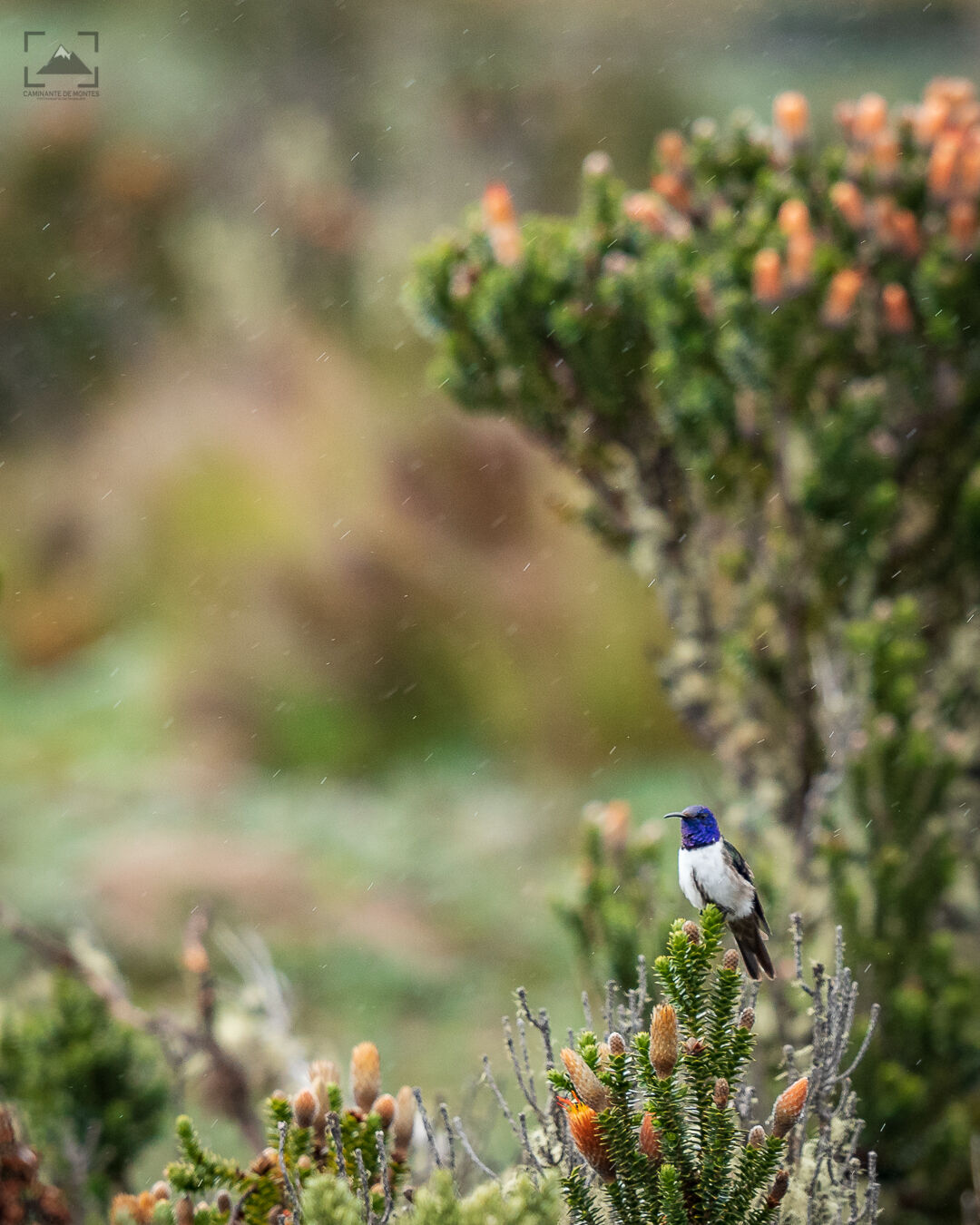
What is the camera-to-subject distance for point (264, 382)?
42.1ft

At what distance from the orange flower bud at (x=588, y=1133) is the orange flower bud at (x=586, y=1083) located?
0.06 ft

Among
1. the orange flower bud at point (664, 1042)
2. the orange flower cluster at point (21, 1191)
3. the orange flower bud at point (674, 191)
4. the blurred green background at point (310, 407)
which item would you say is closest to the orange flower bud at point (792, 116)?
the orange flower bud at point (674, 191)

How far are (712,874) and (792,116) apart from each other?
10.5 ft

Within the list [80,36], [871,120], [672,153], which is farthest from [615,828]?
[80,36]

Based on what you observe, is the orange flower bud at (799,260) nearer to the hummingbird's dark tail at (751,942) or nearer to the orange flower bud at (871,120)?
the orange flower bud at (871,120)

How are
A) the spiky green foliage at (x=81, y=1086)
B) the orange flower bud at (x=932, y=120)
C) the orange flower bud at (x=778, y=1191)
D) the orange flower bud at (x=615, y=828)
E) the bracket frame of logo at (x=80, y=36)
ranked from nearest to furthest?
the orange flower bud at (x=778, y=1191) → the spiky green foliage at (x=81, y=1086) → the orange flower bud at (x=615, y=828) → the orange flower bud at (x=932, y=120) → the bracket frame of logo at (x=80, y=36)

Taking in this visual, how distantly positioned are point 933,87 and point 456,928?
7066 millimetres

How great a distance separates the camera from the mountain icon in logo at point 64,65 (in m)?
12.5

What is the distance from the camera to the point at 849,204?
12.6 feet

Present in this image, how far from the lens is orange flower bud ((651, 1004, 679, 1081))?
152cm

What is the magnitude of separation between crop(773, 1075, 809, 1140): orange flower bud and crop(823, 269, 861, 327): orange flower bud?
2742 mm

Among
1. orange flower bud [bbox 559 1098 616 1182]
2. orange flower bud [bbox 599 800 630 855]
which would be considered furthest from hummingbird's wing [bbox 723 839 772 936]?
orange flower bud [bbox 599 800 630 855]

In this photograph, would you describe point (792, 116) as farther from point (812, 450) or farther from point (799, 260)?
point (812, 450)

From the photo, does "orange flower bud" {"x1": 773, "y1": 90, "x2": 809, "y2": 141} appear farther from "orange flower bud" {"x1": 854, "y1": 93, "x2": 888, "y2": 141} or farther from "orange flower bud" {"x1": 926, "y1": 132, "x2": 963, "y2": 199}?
"orange flower bud" {"x1": 926, "y1": 132, "x2": 963, "y2": 199}
